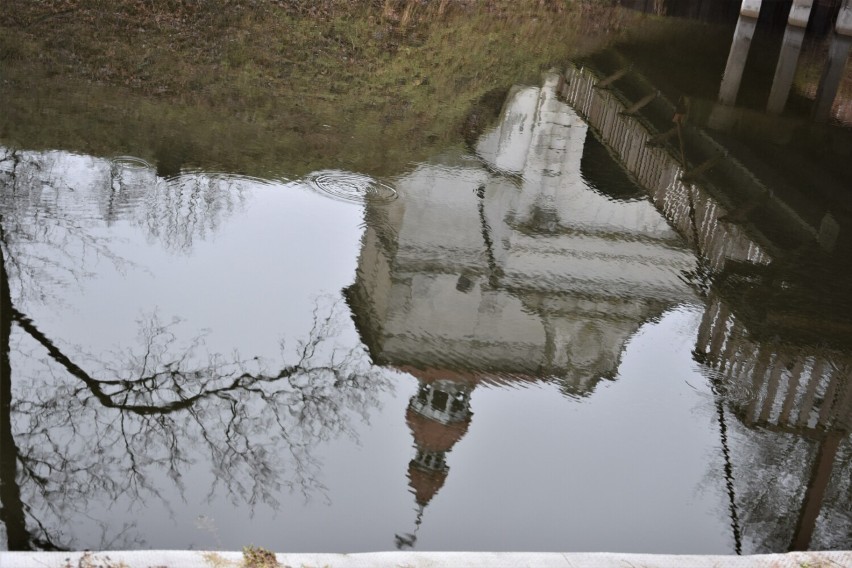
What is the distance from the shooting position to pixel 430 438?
6.65 m

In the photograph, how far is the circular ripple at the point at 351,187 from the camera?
39.4 feet

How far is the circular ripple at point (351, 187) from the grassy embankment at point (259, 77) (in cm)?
33

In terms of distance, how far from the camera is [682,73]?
2327 centimetres

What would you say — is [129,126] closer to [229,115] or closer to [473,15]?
[229,115]

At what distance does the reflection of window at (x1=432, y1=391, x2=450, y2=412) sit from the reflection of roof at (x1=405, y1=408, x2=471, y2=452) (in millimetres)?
106

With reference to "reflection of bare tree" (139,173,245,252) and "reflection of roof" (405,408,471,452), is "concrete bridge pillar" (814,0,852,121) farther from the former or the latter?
"reflection of roof" (405,408,471,452)

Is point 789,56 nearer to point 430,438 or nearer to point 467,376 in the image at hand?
point 467,376

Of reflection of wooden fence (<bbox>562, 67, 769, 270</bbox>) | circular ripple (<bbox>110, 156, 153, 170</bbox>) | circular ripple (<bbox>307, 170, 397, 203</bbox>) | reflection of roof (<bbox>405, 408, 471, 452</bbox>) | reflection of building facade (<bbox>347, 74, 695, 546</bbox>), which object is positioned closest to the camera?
reflection of roof (<bbox>405, 408, 471, 452</bbox>)

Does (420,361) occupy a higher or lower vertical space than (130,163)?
lower

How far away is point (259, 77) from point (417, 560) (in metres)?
13.7

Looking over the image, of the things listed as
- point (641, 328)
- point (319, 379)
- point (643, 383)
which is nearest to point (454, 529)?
point (319, 379)

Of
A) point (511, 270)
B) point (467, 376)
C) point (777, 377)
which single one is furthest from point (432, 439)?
point (511, 270)

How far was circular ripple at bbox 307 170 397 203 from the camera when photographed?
1201 cm

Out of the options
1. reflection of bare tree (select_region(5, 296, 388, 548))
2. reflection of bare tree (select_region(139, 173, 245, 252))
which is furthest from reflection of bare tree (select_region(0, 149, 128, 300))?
reflection of bare tree (select_region(5, 296, 388, 548))
